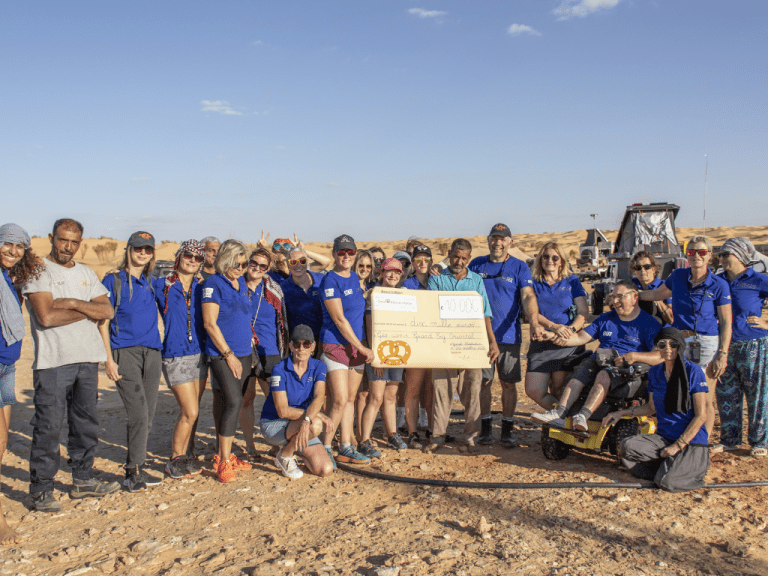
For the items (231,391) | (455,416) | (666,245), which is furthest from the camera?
(666,245)

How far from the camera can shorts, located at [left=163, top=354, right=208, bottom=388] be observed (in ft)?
17.5

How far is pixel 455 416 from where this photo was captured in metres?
7.50

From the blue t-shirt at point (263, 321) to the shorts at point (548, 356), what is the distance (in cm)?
277

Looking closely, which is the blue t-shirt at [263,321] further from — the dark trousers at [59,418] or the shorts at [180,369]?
the dark trousers at [59,418]

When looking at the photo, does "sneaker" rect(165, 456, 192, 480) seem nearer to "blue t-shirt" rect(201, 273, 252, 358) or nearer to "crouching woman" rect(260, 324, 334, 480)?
"crouching woman" rect(260, 324, 334, 480)

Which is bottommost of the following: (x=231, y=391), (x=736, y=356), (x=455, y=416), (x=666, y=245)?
(x=455, y=416)

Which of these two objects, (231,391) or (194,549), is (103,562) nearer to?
(194,549)

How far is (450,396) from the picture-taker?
618cm

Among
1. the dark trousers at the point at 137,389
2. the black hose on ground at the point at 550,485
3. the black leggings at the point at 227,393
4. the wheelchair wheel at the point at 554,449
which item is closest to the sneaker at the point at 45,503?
the dark trousers at the point at 137,389

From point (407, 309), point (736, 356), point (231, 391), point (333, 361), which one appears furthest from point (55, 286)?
point (736, 356)

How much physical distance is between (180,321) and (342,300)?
1550 millimetres

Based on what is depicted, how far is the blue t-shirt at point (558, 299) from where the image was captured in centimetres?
626

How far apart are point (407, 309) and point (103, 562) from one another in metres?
3.50

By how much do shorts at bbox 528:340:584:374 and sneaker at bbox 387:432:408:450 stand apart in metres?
1.61
